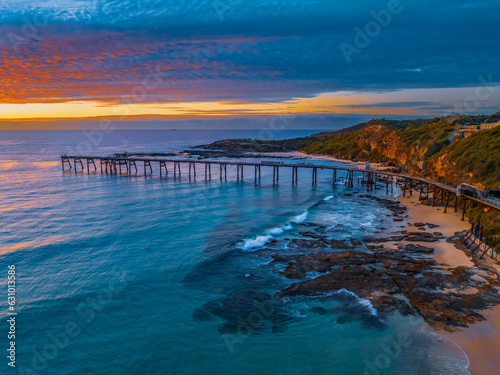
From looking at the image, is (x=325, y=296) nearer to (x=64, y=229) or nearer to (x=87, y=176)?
(x=64, y=229)

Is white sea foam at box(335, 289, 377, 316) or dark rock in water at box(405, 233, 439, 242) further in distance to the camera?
dark rock in water at box(405, 233, 439, 242)

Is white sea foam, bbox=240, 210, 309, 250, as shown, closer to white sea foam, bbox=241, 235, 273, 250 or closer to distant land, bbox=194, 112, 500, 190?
white sea foam, bbox=241, 235, 273, 250

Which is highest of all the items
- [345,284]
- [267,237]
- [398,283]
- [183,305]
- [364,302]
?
[398,283]

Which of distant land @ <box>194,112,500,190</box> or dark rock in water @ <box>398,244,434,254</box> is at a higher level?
distant land @ <box>194,112,500,190</box>

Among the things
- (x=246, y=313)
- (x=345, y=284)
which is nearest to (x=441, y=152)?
(x=345, y=284)

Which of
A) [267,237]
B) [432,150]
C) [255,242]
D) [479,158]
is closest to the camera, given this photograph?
[255,242]

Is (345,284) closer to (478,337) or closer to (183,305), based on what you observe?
(478,337)

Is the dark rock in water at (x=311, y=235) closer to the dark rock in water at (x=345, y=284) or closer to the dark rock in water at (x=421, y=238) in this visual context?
the dark rock in water at (x=421, y=238)

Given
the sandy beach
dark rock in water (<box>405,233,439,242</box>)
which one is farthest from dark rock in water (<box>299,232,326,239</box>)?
the sandy beach

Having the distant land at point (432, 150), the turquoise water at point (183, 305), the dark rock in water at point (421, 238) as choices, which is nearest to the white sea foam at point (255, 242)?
the turquoise water at point (183, 305)
